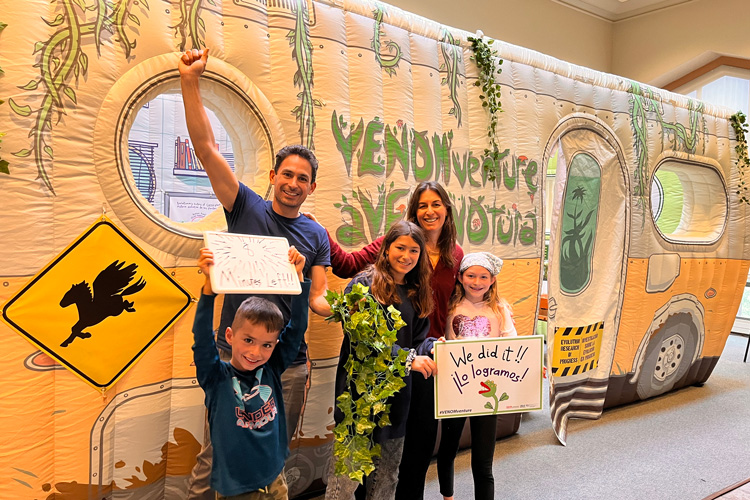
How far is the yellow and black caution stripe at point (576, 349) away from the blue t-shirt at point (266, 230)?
189 centimetres

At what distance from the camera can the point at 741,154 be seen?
4.07m

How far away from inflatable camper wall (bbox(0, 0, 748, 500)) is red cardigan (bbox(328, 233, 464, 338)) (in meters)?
0.28

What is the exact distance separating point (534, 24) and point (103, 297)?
5296 mm

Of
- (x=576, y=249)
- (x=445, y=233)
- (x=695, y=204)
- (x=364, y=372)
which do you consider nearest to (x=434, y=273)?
(x=445, y=233)

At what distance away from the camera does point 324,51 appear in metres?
2.19

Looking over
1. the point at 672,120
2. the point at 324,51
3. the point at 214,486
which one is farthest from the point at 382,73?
the point at 672,120

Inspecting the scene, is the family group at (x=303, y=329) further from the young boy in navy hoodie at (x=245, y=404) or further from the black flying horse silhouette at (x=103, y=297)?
the black flying horse silhouette at (x=103, y=297)

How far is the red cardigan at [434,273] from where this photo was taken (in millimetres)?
1963

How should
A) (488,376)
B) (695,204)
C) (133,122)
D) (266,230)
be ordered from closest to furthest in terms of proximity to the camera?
(266,230) → (488,376) → (133,122) → (695,204)

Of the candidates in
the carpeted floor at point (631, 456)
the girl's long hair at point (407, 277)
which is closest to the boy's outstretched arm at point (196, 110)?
the girl's long hair at point (407, 277)

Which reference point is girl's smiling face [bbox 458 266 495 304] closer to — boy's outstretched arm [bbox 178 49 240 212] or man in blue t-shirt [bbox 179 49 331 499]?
man in blue t-shirt [bbox 179 49 331 499]

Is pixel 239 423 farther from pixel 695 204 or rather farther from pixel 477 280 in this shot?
pixel 695 204

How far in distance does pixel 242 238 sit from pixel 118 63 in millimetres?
818

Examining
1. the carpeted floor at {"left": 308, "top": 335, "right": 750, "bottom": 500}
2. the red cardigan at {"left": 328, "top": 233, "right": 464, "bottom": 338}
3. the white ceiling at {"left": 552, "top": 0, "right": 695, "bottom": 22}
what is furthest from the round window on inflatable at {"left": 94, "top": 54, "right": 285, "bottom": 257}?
the white ceiling at {"left": 552, "top": 0, "right": 695, "bottom": 22}
